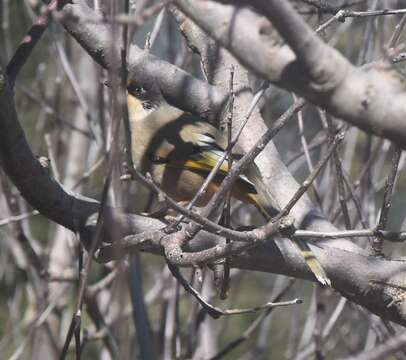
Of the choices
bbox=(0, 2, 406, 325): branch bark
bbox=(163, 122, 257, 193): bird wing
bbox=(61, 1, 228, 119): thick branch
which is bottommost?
bbox=(0, 2, 406, 325): branch bark

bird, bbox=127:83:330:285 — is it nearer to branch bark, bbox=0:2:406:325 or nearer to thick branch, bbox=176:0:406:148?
branch bark, bbox=0:2:406:325

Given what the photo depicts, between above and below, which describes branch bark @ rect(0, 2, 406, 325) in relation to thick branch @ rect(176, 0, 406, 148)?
below

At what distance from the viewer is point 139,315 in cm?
374

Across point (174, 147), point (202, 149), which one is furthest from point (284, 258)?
point (174, 147)

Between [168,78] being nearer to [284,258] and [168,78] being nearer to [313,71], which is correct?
[284,258]

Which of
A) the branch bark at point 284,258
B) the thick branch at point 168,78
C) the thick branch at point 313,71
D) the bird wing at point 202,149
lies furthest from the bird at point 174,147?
the thick branch at point 313,71

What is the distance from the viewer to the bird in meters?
3.89

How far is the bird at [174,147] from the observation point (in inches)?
153

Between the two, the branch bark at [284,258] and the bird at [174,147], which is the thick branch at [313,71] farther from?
the bird at [174,147]

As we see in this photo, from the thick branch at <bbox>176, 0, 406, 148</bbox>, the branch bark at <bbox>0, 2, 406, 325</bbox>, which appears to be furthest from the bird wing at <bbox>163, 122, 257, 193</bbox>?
the thick branch at <bbox>176, 0, 406, 148</bbox>

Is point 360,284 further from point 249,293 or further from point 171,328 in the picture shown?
point 249,293

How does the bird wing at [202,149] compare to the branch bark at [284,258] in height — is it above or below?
above

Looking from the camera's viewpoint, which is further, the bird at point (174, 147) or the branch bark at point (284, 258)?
the bird at point (174, 147)

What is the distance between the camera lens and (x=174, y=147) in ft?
13.4
